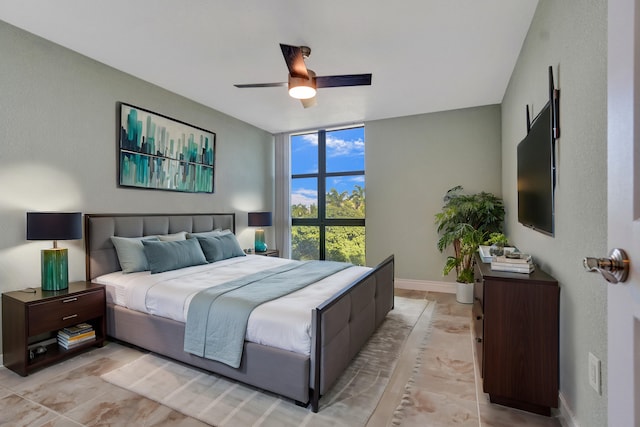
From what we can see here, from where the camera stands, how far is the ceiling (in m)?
2.27

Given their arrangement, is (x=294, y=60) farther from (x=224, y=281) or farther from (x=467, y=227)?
(x=467, y=227)

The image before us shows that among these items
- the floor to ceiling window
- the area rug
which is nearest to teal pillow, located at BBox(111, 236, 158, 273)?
the area rug

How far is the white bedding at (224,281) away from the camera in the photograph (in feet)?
6.32

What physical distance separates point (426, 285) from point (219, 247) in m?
3.12

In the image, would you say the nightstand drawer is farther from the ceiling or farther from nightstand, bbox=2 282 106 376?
the ceiling

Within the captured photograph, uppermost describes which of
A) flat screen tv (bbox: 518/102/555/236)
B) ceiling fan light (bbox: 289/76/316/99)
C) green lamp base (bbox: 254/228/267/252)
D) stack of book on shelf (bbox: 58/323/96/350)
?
ceiling fan light (bbox: 289/76/316/99)

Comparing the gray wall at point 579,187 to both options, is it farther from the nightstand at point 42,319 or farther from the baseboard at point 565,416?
the nightstand at point 42,319

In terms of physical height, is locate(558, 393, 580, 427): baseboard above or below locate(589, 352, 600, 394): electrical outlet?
below

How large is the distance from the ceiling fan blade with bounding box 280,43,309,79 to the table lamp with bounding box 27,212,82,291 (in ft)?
7.18

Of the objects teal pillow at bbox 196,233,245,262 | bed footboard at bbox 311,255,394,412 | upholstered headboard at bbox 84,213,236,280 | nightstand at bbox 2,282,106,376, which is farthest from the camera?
teal pillow at bbox 196,233,245,262

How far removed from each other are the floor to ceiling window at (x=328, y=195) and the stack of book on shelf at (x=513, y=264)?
3.25m

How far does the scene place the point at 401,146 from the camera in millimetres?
4844

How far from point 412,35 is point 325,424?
3.00 meters

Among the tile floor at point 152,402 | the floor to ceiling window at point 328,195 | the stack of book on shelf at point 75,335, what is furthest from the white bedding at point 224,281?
the floor to ceiling window at point 328,195
